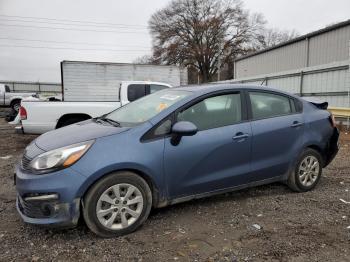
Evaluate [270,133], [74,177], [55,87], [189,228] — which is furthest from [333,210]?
[55,87]

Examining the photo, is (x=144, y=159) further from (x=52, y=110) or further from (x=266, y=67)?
(x=266, y=67)

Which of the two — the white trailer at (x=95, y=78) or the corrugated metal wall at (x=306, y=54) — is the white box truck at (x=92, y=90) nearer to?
the white trailer at (x=95, y=78)

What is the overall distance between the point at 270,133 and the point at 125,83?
599cm

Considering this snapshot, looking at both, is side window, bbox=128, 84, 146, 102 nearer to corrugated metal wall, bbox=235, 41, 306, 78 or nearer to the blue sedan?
the blue sedan

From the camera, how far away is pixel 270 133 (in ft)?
14.2

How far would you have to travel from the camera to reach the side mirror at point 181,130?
3.58m

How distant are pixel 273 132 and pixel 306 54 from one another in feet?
60.0

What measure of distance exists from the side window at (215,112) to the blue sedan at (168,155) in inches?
0.5

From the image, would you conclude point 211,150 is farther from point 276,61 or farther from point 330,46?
point 276,61

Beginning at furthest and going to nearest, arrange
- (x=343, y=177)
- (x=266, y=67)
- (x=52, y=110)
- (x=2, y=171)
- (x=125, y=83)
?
(x=266, y=67), (x=125, y=83), (x=52, y=110), (x=2, y=171), (x=343, y=177)

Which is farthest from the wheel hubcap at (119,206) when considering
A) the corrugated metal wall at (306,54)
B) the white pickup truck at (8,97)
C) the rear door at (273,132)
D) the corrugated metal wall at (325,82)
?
the white pickup truck at (8,97)

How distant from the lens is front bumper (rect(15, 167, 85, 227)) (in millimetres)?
3191

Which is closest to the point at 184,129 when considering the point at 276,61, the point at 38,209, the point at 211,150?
the point at 211,150

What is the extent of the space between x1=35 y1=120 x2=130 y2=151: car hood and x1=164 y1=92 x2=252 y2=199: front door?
663 millimetres
